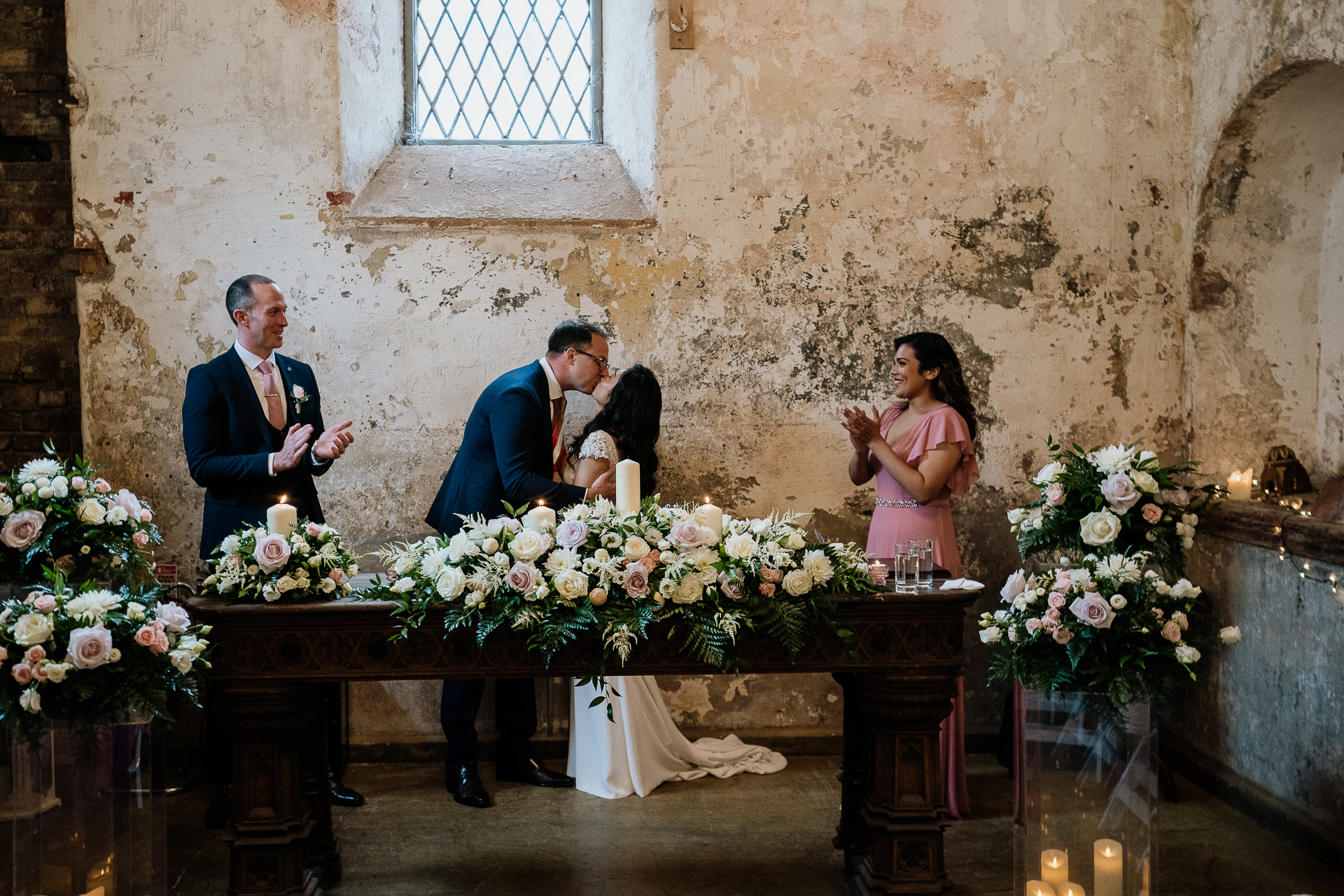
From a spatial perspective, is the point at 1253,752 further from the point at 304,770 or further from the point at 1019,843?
the point at 304,770

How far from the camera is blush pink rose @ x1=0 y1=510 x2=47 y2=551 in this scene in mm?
3305

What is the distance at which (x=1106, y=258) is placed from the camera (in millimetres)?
5172

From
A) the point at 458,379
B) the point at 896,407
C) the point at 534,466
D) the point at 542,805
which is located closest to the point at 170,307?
the point at 458,379

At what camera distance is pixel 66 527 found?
3457 millimetres

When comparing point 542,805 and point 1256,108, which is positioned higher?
point 1256,108

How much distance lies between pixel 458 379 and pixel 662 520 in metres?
2.05

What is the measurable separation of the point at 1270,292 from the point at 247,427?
15.1ft

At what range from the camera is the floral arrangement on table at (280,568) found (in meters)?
3.17

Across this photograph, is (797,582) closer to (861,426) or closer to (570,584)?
(570,584)

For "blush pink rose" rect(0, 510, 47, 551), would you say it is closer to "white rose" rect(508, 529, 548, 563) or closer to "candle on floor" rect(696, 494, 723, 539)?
"white rose" rect(508, 529, 548, 563)

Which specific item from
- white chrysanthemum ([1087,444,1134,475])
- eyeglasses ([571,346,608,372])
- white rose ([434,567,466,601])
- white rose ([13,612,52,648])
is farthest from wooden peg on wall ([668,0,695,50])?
white rose ([13,612,52,648])

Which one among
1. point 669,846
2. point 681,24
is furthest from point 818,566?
point 681,24

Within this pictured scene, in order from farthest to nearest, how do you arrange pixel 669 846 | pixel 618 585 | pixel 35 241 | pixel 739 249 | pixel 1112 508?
pixel 35 241, pixel 739 249, pixel 669 846, pixel 1112 508, pixel 618 585

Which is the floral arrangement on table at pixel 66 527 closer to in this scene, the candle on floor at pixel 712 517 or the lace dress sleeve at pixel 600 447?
the lace dress sleeve at pixel 600 447
